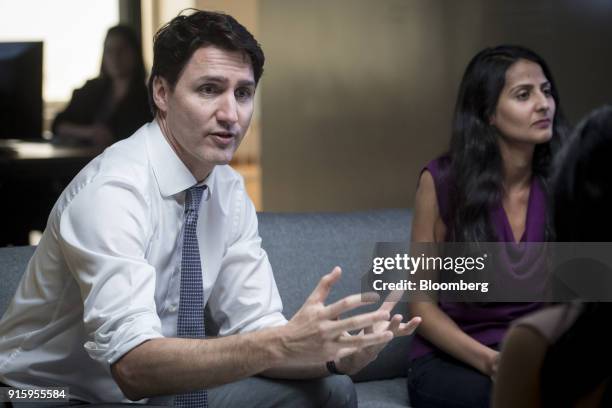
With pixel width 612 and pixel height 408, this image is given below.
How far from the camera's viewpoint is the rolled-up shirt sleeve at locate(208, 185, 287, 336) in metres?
1.93

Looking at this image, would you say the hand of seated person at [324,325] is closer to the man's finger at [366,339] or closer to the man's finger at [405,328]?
the man's finger at [366,339]

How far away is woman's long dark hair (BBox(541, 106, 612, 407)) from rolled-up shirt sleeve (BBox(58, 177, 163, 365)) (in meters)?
0.75

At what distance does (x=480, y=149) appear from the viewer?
2.36 meters

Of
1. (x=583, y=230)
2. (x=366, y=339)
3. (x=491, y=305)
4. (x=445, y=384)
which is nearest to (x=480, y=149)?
(x=491, y=305)

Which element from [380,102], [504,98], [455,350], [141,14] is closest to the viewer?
[455,350]

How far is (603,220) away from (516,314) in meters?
1.23

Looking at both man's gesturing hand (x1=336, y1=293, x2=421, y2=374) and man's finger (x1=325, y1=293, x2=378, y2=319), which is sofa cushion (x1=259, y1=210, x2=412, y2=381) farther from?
man's finger (x1=325, y1=293, x2=378, y2=319)

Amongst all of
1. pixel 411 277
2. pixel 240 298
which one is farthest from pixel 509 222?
pixel 240 298

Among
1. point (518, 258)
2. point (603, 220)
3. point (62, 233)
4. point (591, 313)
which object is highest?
point (603, 220)

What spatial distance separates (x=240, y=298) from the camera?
1.94 metres

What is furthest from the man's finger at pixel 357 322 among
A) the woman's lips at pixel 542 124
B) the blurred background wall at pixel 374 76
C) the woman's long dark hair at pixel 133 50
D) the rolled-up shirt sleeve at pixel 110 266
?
the blurred background wall at pixel 374 76

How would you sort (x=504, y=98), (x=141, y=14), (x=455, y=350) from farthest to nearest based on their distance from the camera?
(x=141, y=14)
(x=504, y=98)
(x=455, y=350)

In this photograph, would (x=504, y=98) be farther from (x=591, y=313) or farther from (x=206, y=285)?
(x=591, y=313)

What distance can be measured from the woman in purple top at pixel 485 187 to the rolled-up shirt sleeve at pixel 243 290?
1.60ft
